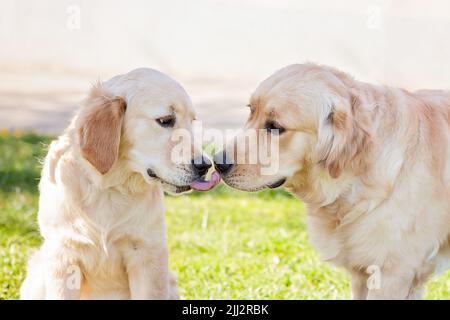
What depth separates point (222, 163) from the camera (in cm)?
364

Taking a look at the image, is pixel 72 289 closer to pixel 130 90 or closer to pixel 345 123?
pixel 130 90

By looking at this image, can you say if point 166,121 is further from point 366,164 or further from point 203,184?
point 366,164

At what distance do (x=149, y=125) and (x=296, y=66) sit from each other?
802 mm

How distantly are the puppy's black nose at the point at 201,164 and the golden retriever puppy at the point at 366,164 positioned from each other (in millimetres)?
→ 82

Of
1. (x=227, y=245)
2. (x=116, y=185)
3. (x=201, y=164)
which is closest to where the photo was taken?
(x=201, y=164)

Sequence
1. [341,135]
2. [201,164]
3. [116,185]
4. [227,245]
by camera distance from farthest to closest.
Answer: [227,245] < [116,185] < [201,164] < [341,135]

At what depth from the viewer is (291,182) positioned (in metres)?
3.76

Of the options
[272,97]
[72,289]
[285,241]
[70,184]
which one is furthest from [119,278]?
[285,241]

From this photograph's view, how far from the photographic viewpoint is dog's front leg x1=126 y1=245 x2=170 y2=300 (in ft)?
12.6

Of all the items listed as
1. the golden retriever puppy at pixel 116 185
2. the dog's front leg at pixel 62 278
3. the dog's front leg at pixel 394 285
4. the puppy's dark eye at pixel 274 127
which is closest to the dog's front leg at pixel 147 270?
the golden retriever puppy at pixel 116 185

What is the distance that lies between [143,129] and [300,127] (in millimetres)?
798

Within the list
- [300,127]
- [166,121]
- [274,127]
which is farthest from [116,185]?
[300,127]

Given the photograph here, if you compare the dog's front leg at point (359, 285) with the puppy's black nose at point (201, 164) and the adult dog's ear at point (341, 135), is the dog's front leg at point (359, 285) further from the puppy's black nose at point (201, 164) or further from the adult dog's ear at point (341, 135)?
the puppy's black nose at point (201, 164)

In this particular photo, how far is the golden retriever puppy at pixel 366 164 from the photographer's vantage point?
11.8 feet
